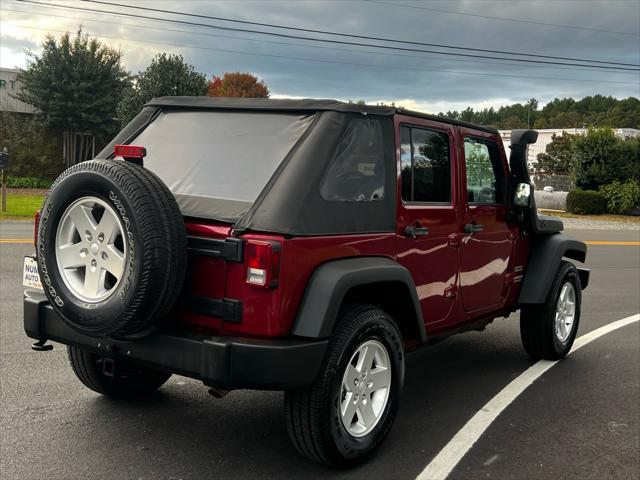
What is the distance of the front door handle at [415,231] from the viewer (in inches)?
153

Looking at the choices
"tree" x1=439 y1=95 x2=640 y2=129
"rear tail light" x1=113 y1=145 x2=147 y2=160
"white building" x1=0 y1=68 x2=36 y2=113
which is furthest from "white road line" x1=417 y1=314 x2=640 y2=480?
"tree" x1=439 y1=95 x2=640 y2=129

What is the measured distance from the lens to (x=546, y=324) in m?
5.58

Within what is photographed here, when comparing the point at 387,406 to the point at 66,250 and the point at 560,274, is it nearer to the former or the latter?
the point at 66,250

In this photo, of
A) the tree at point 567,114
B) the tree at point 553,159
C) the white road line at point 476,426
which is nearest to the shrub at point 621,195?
the white road line at point 476,426

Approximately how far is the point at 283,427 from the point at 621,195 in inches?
1201

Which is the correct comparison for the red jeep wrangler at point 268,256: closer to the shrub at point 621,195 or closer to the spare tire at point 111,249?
the spare tire at point 111,249

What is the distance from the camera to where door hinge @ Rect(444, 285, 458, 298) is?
14.2 ft

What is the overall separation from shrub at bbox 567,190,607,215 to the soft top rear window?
29866 millimetres

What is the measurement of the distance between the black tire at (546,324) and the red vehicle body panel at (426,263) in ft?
1.06

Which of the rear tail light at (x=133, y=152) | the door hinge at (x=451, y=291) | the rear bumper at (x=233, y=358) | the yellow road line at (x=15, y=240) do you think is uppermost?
the rear tail light at (x=133, y=152)

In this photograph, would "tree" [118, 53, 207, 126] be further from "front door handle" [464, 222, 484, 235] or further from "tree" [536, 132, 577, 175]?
"tree" [536, 132, 577, 175]

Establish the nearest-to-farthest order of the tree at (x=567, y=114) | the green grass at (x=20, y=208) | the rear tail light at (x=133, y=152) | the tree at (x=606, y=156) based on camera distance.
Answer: the rear tail light at (x=133, y=152)
the green grass at (x=20, y=208)
the tree at (x=606, y=156)
the tree at (x=567, y=114)

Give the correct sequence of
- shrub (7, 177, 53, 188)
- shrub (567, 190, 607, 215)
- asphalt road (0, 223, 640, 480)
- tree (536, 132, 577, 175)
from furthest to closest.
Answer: tree (536, 132, 577, 175) < shrub (567, 190, 607, 215) < shrub (7, 177, 53, 188) < asphalt road (0, 223, 640, 480)

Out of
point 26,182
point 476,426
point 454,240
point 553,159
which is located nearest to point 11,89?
point 26,182
